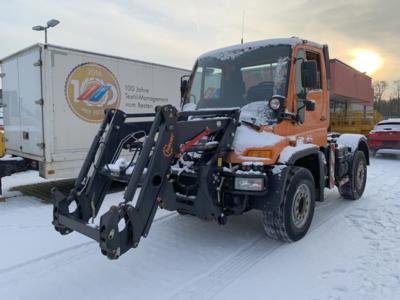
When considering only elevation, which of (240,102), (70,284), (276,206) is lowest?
(70,284)

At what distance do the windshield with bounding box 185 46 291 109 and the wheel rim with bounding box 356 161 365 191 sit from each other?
3.42m

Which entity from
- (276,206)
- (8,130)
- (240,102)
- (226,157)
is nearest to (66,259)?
(226,157)

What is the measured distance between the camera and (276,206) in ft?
13.5

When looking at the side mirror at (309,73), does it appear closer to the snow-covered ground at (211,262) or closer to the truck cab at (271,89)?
the truck cab at (271,89)

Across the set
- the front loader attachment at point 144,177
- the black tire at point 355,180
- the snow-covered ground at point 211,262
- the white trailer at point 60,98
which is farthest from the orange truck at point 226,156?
the white trailer at point 60,98

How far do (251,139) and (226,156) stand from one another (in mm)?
360

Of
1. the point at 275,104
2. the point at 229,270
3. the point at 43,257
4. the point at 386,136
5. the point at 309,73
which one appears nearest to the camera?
Answer: the point at 229,270

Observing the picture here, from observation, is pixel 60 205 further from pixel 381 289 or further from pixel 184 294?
pixel 381 289

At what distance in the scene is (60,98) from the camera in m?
6.85

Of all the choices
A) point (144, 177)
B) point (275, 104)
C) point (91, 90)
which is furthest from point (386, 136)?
point (144, 177)

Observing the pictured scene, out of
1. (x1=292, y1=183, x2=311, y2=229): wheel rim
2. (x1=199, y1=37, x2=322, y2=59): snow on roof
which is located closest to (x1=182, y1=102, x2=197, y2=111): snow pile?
(x1=199, y1=37, x2=322, y2=59): snow on roof

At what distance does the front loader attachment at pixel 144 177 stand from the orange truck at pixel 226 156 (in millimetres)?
11

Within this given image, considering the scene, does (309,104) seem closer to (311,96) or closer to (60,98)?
(311,96)

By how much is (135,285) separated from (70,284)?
659 millimetres
